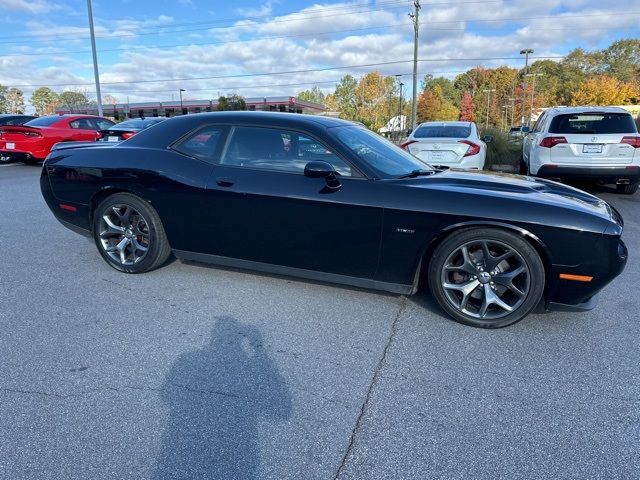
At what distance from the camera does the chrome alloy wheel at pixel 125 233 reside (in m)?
4.16

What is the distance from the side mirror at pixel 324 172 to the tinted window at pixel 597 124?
643cm

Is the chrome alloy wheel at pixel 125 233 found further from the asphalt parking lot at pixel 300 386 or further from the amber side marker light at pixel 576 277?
the amber side marker light at pixel 576 277

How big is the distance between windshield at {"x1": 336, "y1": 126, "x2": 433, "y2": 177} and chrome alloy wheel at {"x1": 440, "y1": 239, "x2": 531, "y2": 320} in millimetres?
864

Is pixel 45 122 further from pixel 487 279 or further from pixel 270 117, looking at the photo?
pixel 487 279

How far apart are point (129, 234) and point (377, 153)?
93.7 inches

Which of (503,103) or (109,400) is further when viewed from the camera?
(503,103)

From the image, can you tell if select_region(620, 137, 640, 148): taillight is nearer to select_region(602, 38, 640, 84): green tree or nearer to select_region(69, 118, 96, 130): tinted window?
select_region(69, 118, 96, 130): tinted window

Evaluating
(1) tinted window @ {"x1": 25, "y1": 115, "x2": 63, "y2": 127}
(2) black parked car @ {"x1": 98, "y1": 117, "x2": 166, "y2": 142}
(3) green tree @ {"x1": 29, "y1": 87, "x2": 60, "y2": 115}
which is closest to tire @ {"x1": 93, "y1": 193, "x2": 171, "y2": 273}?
(2) black parked car @ {"x1": 98, "y1": 117, "x2": 166, "y2": 142}

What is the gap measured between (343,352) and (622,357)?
1.76 metres

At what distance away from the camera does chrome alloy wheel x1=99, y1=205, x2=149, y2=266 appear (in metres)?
4.16

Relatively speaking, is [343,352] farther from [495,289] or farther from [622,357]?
[622,357]

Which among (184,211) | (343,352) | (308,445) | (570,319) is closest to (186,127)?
(184,211)

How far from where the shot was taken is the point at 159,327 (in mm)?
3213

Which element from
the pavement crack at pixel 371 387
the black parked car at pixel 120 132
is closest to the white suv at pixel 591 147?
the pavement crack at pixel 371 387
